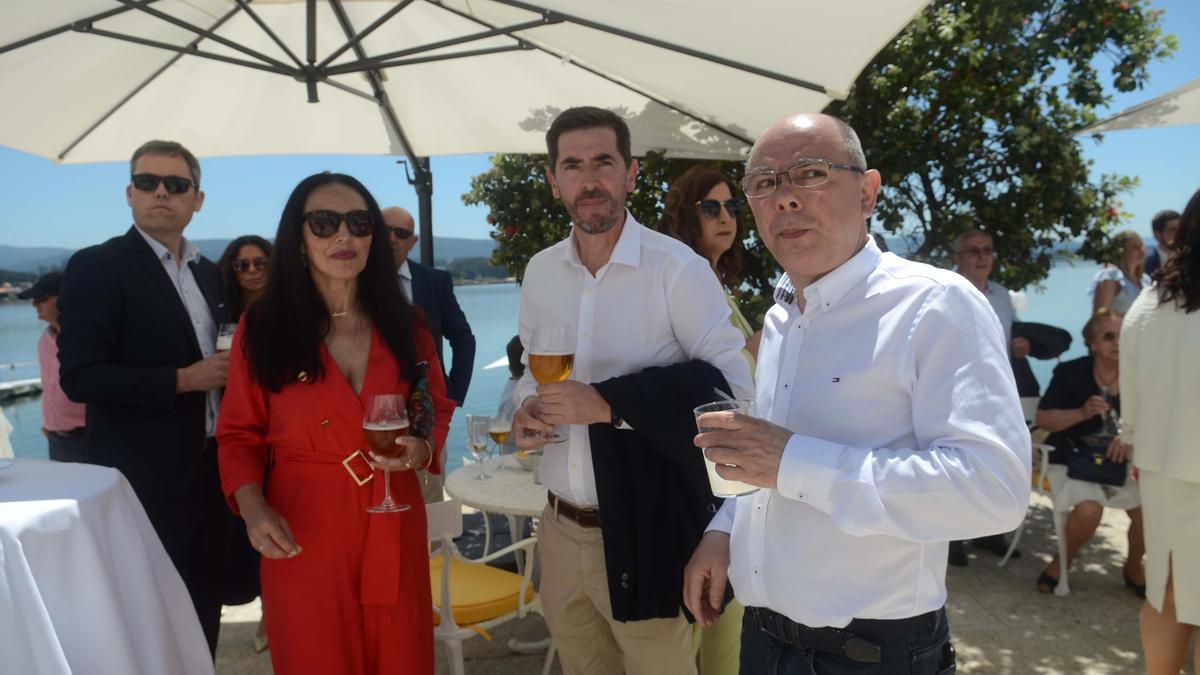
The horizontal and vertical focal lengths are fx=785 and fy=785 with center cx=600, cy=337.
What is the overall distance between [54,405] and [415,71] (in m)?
3.44

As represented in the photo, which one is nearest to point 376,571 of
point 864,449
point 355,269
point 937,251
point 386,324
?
point 386,324

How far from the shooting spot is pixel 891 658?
1453 mm

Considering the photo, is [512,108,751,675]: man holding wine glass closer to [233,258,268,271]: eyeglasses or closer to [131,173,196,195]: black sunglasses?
[131,173,196,195]: black sunglasses

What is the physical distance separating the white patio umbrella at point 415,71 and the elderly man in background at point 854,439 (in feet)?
4.71

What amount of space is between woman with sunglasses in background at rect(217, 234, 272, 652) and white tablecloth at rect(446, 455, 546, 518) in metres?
0.94

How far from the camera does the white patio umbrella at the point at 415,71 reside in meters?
3.21

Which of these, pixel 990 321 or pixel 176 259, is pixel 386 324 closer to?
pixel 176 259

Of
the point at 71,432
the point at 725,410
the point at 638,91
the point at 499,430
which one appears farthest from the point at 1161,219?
the point at 71,432

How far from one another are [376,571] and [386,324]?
767 mm

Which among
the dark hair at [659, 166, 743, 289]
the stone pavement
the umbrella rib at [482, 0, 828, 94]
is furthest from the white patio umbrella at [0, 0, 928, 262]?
A: the stone pavement

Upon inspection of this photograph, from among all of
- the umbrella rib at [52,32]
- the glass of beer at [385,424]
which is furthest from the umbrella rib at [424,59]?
the glass of beer at [385,424]

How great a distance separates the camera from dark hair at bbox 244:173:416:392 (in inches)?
94.0

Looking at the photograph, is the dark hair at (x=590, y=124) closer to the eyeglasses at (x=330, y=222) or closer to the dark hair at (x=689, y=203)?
the eyeglasses at (x=330, y=222)

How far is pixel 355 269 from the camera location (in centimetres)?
250
